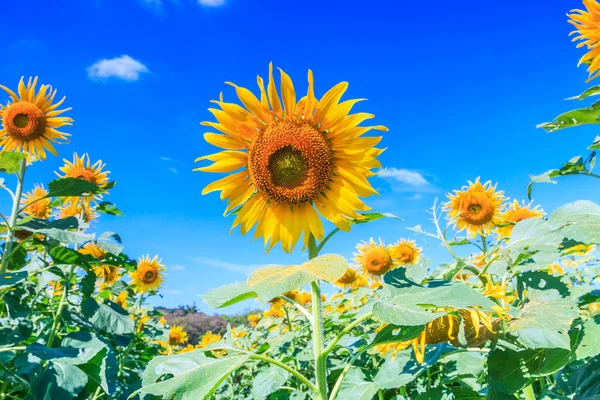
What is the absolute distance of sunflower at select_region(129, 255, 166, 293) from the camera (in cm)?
721

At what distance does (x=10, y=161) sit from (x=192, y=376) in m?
2.72

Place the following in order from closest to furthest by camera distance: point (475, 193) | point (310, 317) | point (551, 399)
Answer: point (310, 317)
point (551, 399)
point (475, 193)

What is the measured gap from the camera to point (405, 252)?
616cm

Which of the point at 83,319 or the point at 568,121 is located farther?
the point at 83,319

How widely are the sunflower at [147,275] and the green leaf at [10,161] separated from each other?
3679mm

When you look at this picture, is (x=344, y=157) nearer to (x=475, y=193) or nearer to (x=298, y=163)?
(x=298, y=163)

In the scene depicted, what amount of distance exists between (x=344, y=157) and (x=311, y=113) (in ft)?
0.80

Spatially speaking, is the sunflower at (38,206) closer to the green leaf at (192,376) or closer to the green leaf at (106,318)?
the green leaf at (106,318)

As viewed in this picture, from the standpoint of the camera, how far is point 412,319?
142 centimetres

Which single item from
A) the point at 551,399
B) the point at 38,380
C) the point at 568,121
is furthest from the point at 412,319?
the point at 38,380

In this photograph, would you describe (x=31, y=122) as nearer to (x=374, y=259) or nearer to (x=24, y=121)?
(x=24, y=121)

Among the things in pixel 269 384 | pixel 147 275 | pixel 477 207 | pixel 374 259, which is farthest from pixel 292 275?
pixel 147 275

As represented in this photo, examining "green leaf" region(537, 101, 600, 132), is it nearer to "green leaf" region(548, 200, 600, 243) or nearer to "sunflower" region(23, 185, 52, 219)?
"green leaf" region(548, 200, 600, 243)

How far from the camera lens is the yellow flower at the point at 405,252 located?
20.1 feet
